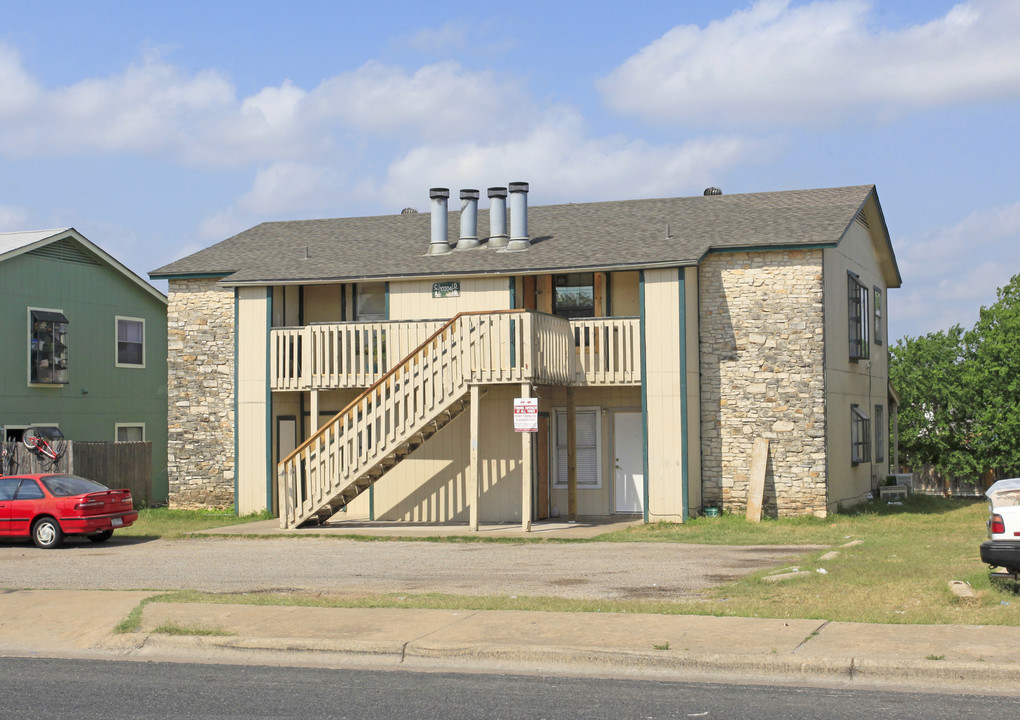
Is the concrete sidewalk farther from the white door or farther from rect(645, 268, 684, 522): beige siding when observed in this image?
the white door

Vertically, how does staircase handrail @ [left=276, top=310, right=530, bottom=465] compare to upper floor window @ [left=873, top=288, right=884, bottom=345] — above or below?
below

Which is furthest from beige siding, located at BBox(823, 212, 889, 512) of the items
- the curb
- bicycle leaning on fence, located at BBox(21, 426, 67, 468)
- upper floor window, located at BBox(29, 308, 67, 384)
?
upper floor window, located at BBox(29, 308, 67, 384)

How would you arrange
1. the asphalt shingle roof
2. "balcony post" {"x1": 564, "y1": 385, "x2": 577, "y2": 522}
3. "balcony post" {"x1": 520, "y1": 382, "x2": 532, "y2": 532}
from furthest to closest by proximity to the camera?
"balcony post" {"x1": 564, "y1": 385, "x2": 577, "y2": 522}
the asphalt shingle roof
"balcony post" {"x1": 520, "y1": 382, "x2": 532, "y2": 532}

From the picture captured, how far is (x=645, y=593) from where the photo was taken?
13.5 meters

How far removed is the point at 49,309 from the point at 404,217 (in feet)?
31.9

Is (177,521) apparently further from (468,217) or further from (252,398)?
(468,217)

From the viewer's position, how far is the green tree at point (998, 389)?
36.4 meters

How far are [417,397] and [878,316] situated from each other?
13858 mm

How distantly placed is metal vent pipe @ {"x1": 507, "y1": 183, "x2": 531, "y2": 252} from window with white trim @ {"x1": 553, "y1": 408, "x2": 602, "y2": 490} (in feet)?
12.0

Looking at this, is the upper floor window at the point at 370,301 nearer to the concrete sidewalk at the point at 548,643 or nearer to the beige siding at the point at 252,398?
the beige siding at the point at 252,398

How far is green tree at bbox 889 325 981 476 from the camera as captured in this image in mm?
38031

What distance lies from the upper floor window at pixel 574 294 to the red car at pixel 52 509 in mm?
9705

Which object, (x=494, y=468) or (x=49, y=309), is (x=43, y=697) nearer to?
(x=494, y=468)

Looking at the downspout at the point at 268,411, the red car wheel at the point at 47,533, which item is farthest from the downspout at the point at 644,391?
the red car wheel at the point at 47,533
